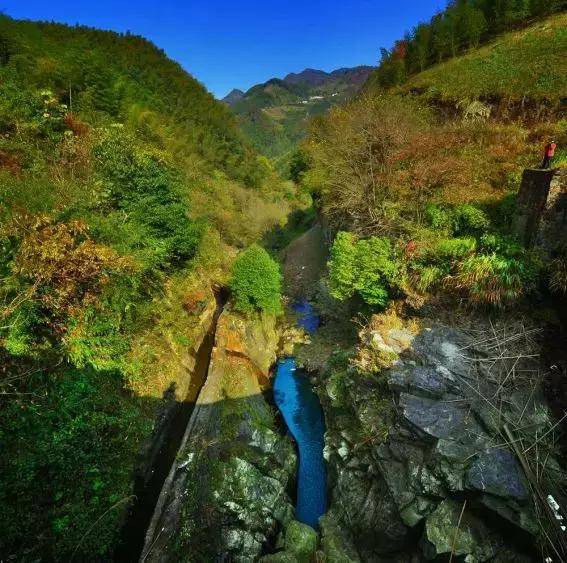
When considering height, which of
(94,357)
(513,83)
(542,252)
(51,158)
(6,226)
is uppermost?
(513,83)

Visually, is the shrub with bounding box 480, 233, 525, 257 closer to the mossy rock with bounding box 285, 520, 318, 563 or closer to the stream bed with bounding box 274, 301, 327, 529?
the stream bed with bounding box 274, 301, 327, 529

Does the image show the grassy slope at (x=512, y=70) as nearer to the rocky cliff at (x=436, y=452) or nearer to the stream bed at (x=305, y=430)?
the rocky cliff at (x=436, y=452)

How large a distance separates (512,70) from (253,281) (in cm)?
2026

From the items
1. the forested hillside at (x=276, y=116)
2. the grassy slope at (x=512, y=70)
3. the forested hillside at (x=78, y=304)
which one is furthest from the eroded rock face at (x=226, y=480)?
the forested hillside at (x=276, y=116)

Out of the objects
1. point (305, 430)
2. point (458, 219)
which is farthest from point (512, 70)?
point (305, 430)

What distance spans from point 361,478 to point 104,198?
12539 millimetres

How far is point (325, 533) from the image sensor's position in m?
9.67

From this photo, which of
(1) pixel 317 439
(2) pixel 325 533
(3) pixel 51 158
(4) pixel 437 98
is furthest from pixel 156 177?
(4) pixel 437 98

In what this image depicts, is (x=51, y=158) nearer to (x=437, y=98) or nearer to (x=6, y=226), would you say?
(x=6, y=226)

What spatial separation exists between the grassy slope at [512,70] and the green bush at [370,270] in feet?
42.7

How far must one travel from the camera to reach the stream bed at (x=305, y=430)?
11609 mm

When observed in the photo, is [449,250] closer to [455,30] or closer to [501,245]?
[501,245]

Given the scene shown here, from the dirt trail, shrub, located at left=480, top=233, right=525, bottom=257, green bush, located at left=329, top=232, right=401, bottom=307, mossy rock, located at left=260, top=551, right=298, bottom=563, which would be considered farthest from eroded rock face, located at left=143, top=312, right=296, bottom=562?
the dirt trail

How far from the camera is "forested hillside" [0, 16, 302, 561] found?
23.8 feet
